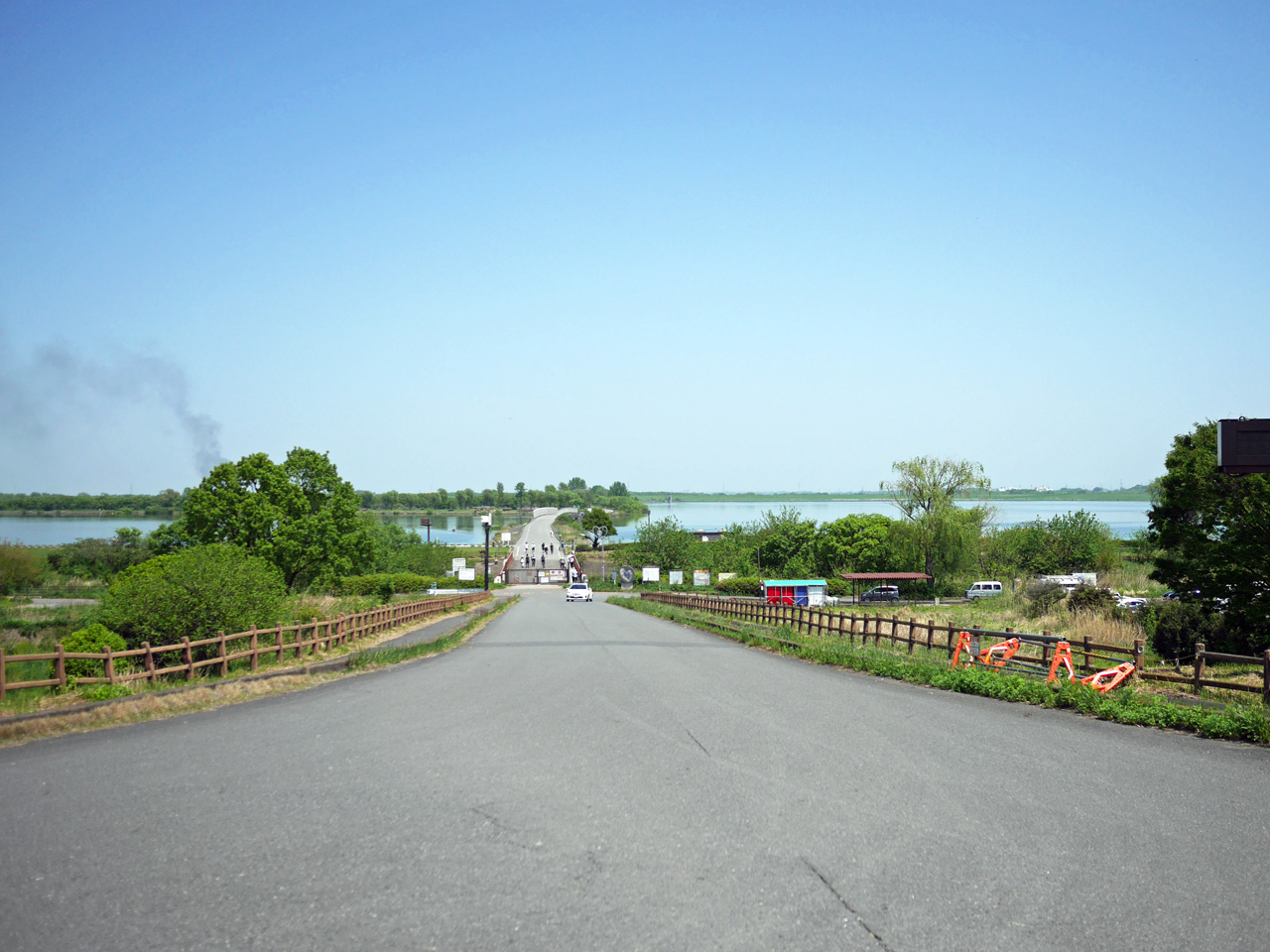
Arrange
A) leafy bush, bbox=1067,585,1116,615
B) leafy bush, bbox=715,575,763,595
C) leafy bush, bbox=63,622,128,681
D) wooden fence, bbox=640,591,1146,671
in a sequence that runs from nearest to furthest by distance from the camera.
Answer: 1. leafy bush, bbox=63,622,128,681
2. wooden fence, bbox=640,591,1146,671
3. leafy bush, bbox=1067,585,1116,615
4. leafy bush, bbox=715,575,763,595

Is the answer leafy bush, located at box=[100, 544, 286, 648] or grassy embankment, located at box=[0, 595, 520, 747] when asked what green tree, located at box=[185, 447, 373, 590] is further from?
grassy embankment, located at box=[0, 595, 520, 747]

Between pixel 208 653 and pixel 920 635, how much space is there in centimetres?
2679

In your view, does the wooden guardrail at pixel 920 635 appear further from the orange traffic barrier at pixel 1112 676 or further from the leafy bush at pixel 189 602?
the leafy bush at pixel 189 602

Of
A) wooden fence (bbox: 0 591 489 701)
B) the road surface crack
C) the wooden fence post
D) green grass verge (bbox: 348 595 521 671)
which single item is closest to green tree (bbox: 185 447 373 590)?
green grass verge (bbox: 348 595 521 671)

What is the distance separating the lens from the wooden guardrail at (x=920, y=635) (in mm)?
13781

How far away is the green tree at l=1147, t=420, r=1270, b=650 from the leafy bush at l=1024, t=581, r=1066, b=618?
515cm

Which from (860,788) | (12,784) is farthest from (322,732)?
(860,788)

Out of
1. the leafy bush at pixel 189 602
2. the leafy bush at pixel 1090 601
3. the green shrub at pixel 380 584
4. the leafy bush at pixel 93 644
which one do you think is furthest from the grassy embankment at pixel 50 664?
the leafy bush at pixel 1090 601

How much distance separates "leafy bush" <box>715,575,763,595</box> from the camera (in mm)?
77856

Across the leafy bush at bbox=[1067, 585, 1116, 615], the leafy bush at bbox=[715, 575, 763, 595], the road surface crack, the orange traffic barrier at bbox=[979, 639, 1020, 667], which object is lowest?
the leafy bush at bbox=[715, 575, 763, 595]

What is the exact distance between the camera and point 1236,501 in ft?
101

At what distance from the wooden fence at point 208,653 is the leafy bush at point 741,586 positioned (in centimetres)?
5284

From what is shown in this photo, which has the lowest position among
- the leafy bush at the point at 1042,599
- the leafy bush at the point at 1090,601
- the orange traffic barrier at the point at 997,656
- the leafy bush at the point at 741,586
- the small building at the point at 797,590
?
the leafy bush at the point at 741,586

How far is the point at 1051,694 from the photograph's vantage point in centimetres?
1358
